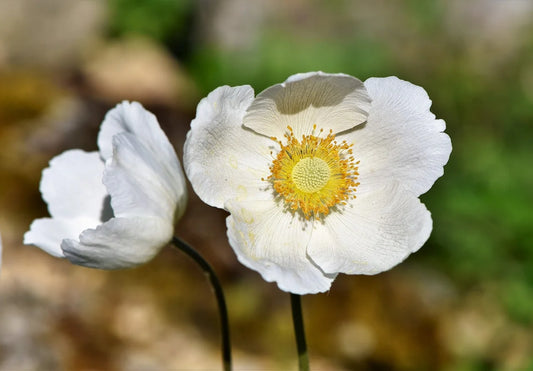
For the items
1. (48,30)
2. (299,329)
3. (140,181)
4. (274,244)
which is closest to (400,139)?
(274,244)

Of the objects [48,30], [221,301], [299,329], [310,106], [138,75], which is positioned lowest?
[299,329]

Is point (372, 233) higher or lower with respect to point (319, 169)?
lower

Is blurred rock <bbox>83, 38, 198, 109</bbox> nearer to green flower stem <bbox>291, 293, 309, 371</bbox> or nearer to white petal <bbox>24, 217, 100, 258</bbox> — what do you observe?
white petal <bbox>24, 217, 100, 258</bbox>

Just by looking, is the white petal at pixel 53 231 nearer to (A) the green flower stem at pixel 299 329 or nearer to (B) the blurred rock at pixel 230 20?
(A) the green flower stem at pixel 299 329

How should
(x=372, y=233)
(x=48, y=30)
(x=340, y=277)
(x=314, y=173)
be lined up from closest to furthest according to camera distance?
(x=372, y=233) → (x=314, y=173) → (x=340, y=277) → (x=48, y=30)

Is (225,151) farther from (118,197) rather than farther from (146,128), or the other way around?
(118,197)

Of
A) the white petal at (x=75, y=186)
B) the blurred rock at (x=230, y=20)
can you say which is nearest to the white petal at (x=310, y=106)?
the white petal at (x=75, y=186)
